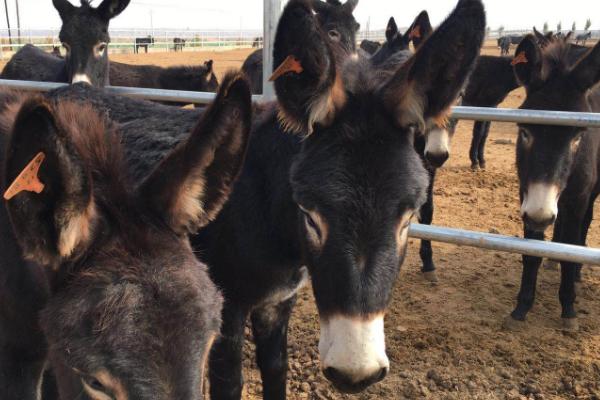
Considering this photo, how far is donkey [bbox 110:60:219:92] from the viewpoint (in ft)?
33.5

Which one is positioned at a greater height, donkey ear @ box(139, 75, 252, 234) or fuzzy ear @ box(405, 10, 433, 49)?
fuzzy ear @ box(405, 10, 433, 49)

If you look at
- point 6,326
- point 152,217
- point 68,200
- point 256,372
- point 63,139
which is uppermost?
point 63,139

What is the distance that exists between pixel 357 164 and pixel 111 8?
6293mm

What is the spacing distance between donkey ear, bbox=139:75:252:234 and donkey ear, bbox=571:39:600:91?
324cm

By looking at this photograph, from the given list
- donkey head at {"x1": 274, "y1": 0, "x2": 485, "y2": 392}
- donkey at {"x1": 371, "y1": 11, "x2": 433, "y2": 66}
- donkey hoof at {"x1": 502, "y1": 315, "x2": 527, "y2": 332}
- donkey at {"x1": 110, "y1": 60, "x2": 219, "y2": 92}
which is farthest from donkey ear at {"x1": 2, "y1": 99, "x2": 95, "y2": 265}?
donkey at {"x1": 110, "y1": 60, "x2": 219, "y2": 92}

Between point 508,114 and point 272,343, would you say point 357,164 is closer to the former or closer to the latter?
point 272,343

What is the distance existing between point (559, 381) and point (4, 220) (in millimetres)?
3764

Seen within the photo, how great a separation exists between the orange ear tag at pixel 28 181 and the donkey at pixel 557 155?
3431mm

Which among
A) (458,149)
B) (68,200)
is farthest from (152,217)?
(458,149)

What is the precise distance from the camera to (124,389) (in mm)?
1312

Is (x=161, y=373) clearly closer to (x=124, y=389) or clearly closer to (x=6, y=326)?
(x=124, y=389)

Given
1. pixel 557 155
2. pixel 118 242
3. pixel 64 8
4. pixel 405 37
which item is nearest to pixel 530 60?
pixel 557 155

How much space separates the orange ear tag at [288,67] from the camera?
2035 millimetres

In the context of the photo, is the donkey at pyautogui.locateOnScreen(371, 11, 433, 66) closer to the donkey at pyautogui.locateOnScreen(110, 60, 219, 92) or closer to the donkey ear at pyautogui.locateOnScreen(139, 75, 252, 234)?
the donkey ear at pyautogui.locateOnScreen(139, 75, 252, 234)
